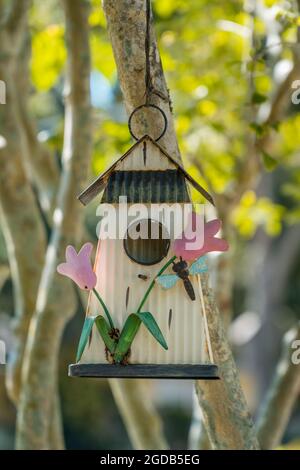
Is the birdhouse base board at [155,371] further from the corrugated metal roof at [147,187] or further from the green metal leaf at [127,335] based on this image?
the corrugated metal roof at [147,187]

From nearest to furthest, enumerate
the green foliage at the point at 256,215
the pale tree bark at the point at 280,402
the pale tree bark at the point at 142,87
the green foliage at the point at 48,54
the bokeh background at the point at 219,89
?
the pale tree bark at the point at 142,87 → the pale tree bark at the point at 280,402 → the bokeh background at the point at 219,89 → the green foliage at the point at 48,54 → the green foliage at the point at 256,215

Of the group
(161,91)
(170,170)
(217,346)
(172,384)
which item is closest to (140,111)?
(161,91)

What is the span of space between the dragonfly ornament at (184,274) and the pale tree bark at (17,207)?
10.6ft

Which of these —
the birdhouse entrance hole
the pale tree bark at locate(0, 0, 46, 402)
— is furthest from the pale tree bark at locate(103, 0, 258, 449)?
the pale tree bark at locate(0, 0, 46, 402)

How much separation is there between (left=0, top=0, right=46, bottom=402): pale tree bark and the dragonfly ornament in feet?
10.6

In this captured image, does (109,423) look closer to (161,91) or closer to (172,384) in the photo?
(172,384)

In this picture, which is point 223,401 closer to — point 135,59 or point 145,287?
point 145,287

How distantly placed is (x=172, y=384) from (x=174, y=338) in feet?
66.5

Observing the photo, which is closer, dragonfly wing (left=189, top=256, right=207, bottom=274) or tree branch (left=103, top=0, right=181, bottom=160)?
dragonfly wing (left=189, top=256, right=207, bottom=274)

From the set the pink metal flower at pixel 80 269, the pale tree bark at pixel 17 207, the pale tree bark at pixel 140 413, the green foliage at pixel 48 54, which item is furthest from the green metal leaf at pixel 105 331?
the green foliage at pixel 48 54

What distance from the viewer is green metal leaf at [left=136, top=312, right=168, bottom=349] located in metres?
3.64

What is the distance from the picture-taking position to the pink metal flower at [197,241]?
3.65 meters

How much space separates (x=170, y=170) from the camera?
3.81 m

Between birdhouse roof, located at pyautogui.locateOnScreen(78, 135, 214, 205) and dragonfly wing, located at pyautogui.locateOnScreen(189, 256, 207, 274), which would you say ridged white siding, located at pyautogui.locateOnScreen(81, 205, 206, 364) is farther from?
birdhouse roof, located at pyautogui.locateOnScreen(78, 135, 214, 205)
